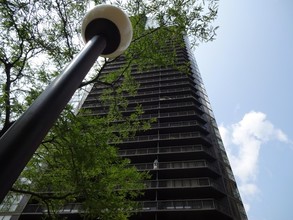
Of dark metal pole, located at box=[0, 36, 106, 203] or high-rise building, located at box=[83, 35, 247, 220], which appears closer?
dark metal pole, located at box=[0, 36, 106, 203]

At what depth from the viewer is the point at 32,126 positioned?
1687mm

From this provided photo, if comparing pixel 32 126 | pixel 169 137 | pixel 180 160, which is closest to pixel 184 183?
pixel 180 160

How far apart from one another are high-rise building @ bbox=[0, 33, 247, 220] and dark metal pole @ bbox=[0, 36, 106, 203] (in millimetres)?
15147

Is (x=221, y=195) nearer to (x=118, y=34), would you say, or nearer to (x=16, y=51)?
(x=16, y=51)

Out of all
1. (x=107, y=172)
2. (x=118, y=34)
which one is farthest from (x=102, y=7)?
(x=107, y=172)

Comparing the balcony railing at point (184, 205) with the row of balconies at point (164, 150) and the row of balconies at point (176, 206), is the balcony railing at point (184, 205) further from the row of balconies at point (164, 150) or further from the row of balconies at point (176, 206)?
the row of balconies at point (164, 150)

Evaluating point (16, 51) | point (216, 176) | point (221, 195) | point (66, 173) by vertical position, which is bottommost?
point (66, 173)

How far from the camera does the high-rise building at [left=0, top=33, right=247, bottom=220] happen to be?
850 inches

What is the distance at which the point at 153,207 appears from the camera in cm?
2161

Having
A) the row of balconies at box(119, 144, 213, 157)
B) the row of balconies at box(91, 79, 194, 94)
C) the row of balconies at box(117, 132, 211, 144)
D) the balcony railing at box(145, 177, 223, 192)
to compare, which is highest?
the row of balconies at box(91, 79, 194, 94)

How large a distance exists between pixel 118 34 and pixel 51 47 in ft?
24.7

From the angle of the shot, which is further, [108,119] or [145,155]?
[145,155]

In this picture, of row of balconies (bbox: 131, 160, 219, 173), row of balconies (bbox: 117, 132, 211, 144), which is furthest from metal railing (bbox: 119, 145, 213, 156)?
row of balconies (bbox: 131, 160, 219, 173)

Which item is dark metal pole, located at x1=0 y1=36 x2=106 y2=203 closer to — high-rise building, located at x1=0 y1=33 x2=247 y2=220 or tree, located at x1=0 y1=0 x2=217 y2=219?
tree, located at x1=0 y1=0 x2=217 y2=219
